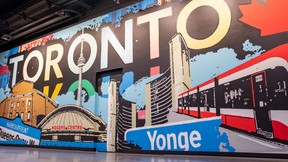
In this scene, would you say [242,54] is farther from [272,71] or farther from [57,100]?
[57,100]

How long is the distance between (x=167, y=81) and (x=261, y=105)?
5.29ft

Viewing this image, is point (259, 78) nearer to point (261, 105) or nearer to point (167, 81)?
point (261, 105)

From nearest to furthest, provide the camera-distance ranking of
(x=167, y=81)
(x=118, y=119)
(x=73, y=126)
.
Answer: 1. (x=167, y=81)
2. (x=118, y=119)
3. (x=73, y=126)

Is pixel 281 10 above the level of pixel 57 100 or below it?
above

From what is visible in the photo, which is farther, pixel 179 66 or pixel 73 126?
pixel 73 126

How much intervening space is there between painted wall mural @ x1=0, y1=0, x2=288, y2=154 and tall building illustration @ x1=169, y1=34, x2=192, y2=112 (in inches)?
0.7

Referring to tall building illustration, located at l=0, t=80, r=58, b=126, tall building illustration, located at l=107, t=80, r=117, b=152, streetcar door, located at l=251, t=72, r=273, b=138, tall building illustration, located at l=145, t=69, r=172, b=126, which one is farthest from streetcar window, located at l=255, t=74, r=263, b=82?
tall building illustration, located at l=0, t=80, r=58, b=126

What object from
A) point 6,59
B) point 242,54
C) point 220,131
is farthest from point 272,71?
point 6,59

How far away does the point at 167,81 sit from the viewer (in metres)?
4.54

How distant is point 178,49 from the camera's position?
4496 mm

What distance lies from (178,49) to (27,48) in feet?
16.7

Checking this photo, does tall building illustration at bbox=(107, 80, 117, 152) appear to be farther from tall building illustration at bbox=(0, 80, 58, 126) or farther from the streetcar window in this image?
the streetcar window

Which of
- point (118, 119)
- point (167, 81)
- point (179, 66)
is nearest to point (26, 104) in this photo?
point (118, 119)

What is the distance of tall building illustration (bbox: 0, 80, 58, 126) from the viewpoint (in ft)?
21.6
